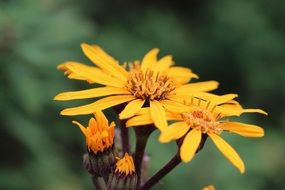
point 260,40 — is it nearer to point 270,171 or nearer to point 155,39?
point 155,39

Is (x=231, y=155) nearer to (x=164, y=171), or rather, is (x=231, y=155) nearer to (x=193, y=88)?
(x=164, y=171)

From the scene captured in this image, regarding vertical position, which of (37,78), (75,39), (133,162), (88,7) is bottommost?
(133,162)

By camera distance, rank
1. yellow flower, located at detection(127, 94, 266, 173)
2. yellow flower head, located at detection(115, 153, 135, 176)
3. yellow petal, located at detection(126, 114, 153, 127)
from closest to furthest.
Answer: yellow flower, located at detection(127, 94, 266, 173), yellow petal, located at detection(126, 114, 153, 127), yellow flower head, located at detection(115, 153, 135, 176)

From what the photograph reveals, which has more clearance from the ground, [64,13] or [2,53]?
[64,13]

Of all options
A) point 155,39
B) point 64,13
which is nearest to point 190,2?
point 155,39

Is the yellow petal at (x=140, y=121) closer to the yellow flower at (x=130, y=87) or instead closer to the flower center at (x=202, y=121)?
the yellow flower at (x=130, y=87)

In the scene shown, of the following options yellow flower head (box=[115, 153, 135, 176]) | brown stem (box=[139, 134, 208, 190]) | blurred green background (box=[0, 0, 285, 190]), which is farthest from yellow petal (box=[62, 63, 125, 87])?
blurred green background (box=[0, 0, 285, 190])

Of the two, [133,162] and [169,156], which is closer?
[133,162]

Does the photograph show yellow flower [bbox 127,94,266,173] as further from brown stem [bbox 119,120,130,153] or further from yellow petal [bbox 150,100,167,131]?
brown stem [bbox 119,120,130,153]
